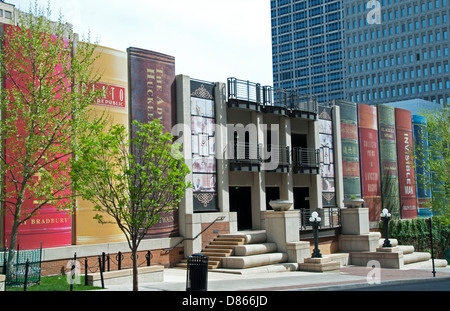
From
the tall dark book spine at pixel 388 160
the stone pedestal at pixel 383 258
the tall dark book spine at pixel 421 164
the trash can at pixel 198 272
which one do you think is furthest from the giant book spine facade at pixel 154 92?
the tall dark book spine at pixel 421 164

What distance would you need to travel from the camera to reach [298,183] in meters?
33.9

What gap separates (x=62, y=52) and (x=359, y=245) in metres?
21.0

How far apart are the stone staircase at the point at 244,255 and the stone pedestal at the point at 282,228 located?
0.34m

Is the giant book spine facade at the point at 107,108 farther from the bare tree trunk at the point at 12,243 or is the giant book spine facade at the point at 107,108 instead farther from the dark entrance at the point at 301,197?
the dark entrance at the point at 301,197

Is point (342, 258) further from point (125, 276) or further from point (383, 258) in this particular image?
point (125, 276)

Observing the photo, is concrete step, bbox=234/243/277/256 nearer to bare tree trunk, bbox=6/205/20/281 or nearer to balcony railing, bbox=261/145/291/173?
balcony railing, bbox=261/145/291/173

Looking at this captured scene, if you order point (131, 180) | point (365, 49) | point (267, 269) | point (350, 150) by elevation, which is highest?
point (365, 49)

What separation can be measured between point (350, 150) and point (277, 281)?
19896mm

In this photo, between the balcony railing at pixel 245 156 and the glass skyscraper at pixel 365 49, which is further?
the glass skyscraper at pixel 365 49

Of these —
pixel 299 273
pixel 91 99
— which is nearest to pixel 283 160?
pixel 299 273

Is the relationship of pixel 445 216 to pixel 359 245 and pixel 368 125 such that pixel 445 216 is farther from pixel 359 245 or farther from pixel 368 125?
pixel 359 245

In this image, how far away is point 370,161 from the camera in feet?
128

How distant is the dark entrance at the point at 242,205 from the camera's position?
1223 inches

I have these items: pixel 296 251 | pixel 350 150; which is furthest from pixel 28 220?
pixel 350 150
